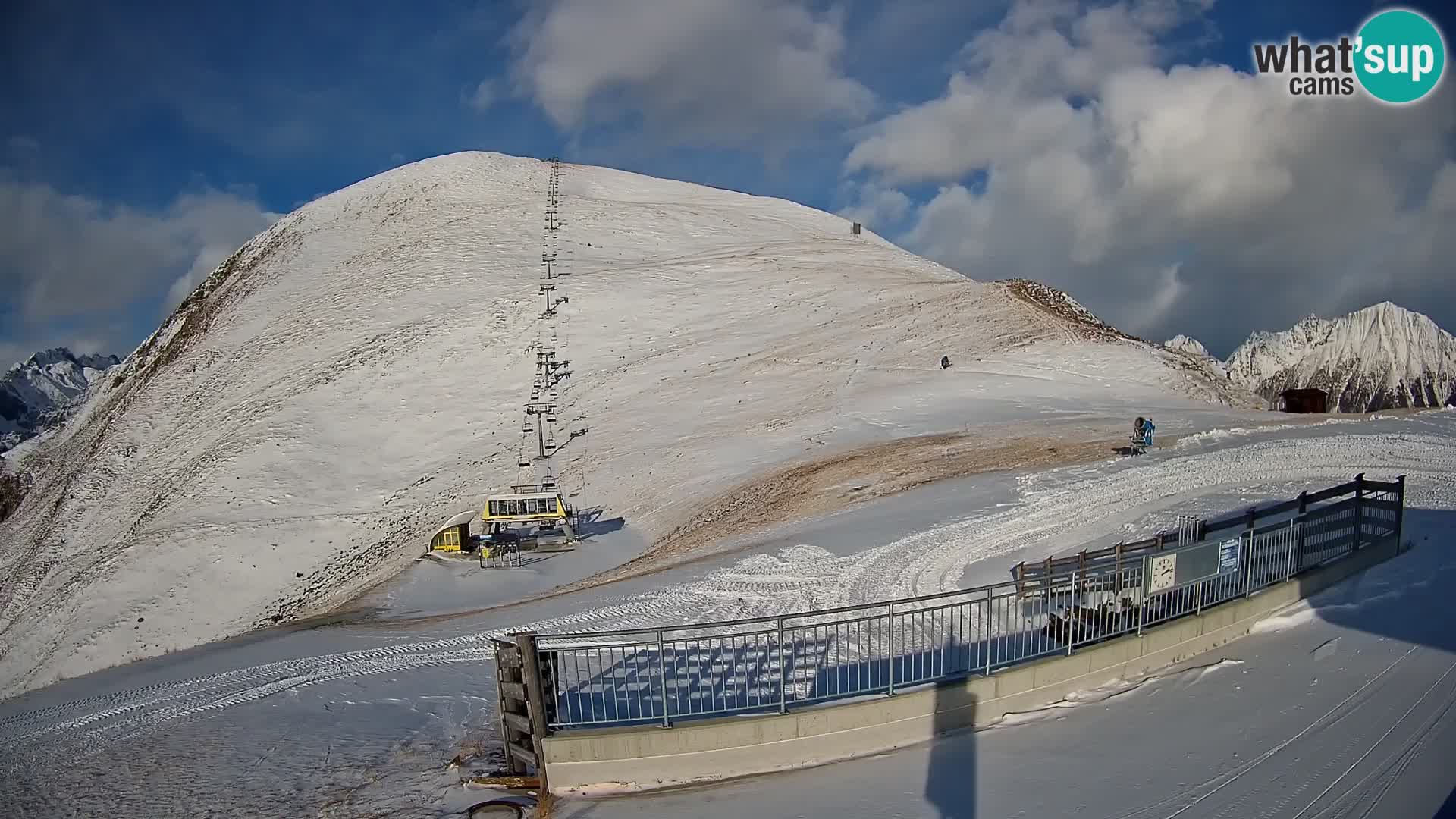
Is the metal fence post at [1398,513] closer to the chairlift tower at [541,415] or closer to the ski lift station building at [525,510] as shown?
the ski lift station building at [525,510]

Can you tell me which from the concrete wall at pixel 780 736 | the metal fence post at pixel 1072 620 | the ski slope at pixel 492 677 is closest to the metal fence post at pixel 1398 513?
the ski slope at pixel 492 677

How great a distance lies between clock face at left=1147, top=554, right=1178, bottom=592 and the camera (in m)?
10.7

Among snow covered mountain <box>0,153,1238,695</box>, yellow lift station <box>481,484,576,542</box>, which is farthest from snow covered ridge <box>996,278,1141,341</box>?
yellow lift station <box>481,484,576,542</box>

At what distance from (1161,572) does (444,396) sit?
127 feet

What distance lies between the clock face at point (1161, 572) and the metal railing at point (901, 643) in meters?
0.11

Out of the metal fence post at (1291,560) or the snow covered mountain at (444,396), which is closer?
the metal fence post at (1291,560)

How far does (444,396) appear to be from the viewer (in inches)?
1732

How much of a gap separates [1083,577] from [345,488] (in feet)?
109

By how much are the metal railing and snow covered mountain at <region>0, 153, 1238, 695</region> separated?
15.9 metres

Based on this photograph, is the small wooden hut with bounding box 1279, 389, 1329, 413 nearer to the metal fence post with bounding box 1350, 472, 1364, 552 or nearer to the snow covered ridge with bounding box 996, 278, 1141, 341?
the snow covered ridge with bounding box 996, 278, 1141, 341

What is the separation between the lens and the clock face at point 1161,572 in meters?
10.7

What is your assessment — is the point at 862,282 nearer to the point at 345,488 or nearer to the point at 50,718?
the point at 345,488

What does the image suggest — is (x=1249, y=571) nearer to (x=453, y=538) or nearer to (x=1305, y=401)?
(x=453, y=538)

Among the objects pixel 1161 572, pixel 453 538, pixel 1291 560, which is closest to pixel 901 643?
pixel 1161 572
